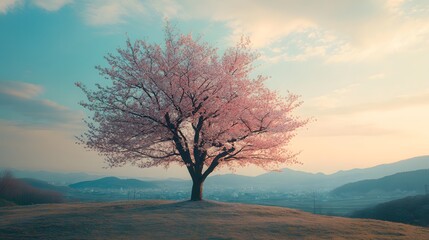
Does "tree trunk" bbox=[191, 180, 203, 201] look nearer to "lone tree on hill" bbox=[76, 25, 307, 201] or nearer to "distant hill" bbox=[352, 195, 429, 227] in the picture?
"lone tree on hill" bbox=[76, 25, 307, 201]

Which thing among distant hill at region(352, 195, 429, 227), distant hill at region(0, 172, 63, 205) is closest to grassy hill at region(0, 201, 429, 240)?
distant hill at region(0, 172, 63, 205)

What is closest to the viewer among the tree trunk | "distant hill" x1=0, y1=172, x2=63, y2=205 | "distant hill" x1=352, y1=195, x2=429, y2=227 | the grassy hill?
the grassy hill

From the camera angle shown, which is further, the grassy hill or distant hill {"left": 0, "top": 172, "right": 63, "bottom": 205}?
distant hill {"left": 0, "top": 172, "right": 63, "bottom": 205}

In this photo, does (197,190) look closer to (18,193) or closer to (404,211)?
(18,193)

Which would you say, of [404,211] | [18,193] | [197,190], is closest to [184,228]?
[197,190]

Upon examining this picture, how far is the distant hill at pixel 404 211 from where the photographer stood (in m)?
106

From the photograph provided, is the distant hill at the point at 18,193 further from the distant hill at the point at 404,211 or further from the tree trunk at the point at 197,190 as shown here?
the distant hill at the point at 404,211

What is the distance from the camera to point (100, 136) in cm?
3209

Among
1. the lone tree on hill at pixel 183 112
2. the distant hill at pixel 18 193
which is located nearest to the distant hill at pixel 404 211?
the lone tree on hill at pixel 183 112

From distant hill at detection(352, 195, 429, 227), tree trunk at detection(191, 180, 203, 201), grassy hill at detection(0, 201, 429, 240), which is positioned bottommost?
distant hill at detection(352, 195, 429, 227)

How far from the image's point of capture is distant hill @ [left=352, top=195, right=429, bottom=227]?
105500mm

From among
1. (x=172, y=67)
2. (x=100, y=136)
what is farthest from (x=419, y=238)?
(x=100, y=136)

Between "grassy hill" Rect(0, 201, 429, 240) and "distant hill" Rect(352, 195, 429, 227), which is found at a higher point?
"grassy hill" Rect(0, 201, 429, 240)

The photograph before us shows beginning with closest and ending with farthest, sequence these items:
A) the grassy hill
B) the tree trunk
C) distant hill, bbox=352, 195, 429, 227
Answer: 1. the grassy hill
2. the tree trunk
3. distant hill, bbox=352, 195, 429, 227
